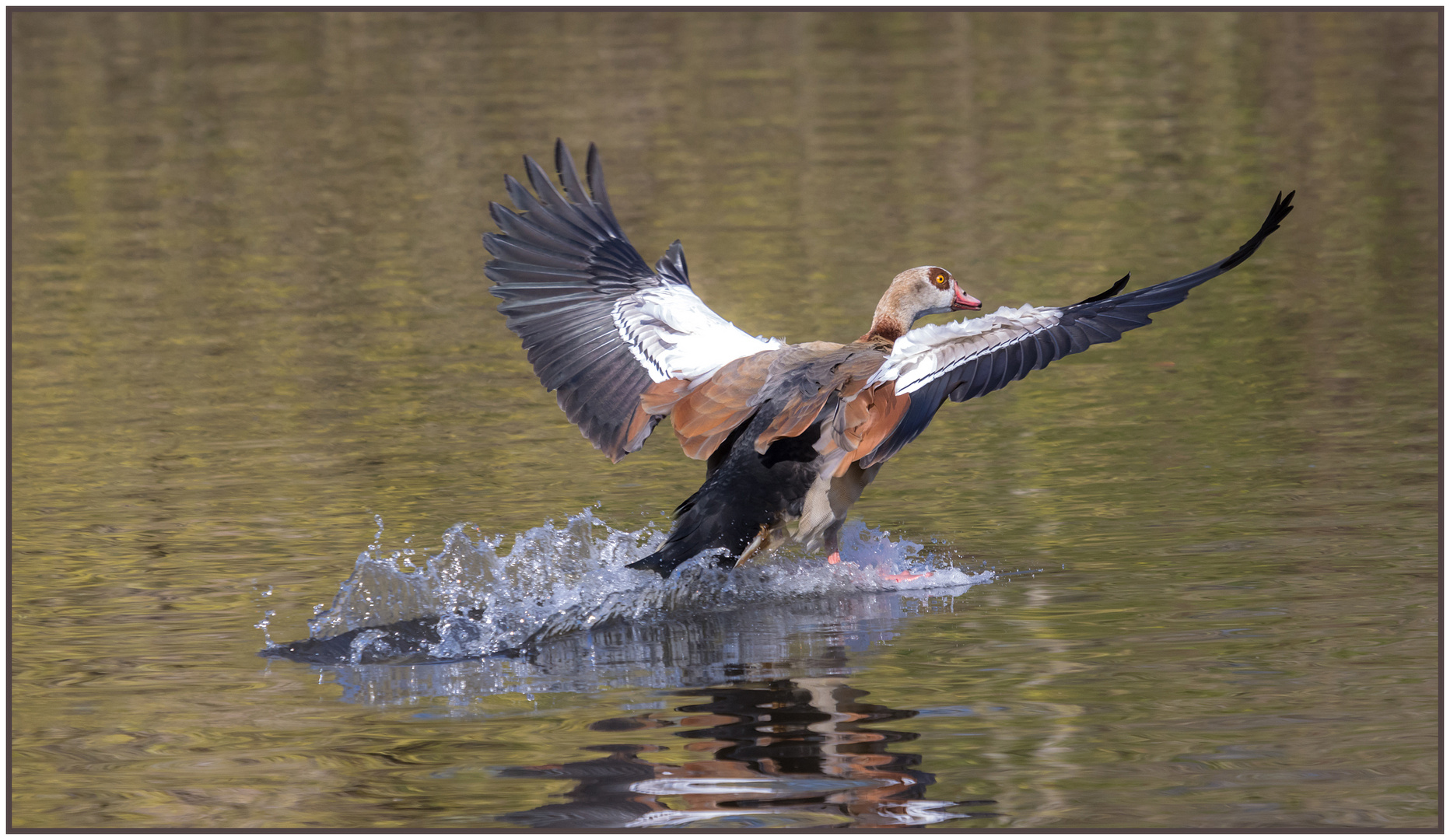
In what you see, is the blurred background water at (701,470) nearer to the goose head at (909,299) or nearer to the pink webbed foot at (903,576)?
the pink webbed foot at (903,576)

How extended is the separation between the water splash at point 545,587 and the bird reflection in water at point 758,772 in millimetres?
1168

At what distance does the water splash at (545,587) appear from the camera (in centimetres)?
721

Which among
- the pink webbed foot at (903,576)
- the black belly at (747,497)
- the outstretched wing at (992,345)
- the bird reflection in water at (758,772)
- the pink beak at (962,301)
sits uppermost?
the pink beak at (962,301)

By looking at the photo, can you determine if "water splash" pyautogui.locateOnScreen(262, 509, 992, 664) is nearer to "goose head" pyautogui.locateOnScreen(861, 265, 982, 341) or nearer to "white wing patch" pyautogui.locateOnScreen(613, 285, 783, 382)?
"white wing patch" pyautogui.locateOnScreen(613, 285, 783, 382)

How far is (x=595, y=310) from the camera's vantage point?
9.11m

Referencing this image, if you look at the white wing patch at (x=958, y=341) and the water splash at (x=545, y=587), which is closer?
the water splash at (x=545, y=587)

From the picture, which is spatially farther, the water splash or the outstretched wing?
the outstretched wing

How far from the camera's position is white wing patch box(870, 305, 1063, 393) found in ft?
24.8

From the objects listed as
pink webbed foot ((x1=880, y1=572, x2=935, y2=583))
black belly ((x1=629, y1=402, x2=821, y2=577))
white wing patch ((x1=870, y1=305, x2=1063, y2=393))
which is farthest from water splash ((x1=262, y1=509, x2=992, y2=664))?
white wing patch ((x1=870, y1=305, x2=1063, y2=393))

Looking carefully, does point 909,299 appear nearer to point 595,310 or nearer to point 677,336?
point 677,336

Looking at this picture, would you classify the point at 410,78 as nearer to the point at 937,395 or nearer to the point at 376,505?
the point at 376,505

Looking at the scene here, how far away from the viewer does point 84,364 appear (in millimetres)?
12703

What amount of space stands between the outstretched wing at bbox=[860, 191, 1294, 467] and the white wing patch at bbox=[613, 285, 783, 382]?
1141 millimetres

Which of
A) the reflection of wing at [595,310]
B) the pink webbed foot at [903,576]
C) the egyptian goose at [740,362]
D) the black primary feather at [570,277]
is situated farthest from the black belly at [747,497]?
the black primary feather at [570,277]
